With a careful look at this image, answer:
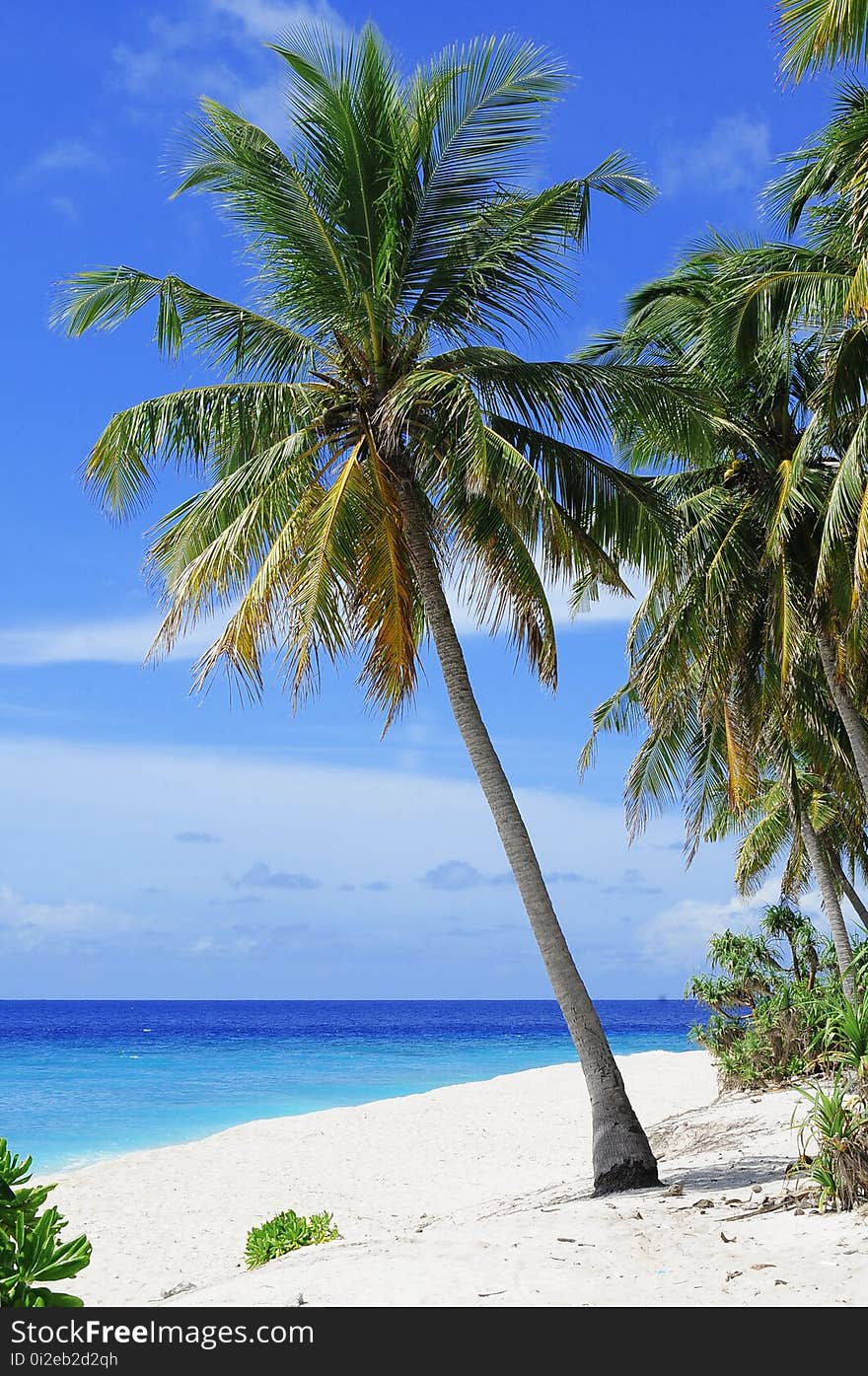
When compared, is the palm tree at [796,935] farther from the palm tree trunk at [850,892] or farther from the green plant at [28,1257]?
the green plant at [28,1257]

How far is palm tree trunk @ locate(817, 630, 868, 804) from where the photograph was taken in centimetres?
1198

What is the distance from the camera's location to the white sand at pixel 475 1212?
5.92m

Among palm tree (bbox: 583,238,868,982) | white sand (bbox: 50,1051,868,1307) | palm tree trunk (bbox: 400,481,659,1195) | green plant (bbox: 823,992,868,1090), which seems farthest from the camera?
palm tree (bbox: 583,238,868,982)

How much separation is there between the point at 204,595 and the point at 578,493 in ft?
11.3

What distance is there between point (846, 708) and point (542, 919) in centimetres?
522

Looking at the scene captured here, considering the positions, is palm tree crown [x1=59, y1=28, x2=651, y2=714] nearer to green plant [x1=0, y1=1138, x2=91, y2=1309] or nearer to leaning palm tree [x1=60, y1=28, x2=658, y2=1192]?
leaning palm tree [x1=60, y1=28, x2=658, y2=1192]

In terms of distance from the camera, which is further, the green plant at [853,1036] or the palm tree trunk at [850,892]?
the palm tree trunk at [850,892]

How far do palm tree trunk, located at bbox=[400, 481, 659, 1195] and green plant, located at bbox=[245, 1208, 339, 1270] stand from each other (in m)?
2.16

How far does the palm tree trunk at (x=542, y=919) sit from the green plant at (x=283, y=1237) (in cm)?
216

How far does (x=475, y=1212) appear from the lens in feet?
33.4

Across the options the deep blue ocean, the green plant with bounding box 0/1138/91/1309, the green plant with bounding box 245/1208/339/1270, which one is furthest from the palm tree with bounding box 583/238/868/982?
the deep blue ocean

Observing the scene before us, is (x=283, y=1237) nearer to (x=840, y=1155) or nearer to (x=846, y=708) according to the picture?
(x=840, y=1155)

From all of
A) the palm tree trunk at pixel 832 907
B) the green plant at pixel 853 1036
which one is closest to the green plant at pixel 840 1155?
the green plant at pixel 853 1036
